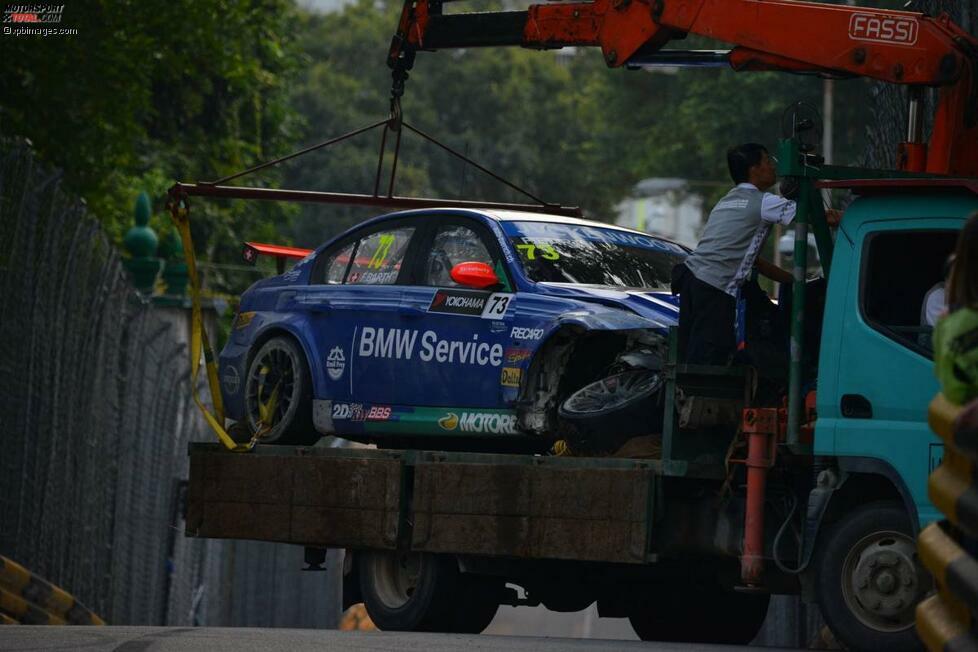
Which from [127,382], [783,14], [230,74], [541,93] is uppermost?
[541,93]

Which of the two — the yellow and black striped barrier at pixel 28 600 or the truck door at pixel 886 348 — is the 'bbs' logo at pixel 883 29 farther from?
the yellow and black striped barrier at pixel 28 600

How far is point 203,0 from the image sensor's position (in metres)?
29.2

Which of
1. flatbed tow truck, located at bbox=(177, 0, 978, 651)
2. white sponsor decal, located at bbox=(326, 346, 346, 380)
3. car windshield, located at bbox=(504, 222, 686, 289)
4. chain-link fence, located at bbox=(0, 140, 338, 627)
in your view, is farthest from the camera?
chain-link fence, located at bbox=(0, 140, 338, 627)

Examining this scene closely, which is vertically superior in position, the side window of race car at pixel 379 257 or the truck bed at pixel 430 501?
the side window of race car at pixel 379 257

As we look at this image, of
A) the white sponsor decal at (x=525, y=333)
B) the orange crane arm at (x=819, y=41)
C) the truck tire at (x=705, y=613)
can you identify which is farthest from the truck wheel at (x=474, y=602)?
the orange crane arm at (x=819, y=41)

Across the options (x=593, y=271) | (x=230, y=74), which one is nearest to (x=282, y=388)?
(x=593, y=271)

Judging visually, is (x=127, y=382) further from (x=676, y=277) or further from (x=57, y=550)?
(x=676, y=277)

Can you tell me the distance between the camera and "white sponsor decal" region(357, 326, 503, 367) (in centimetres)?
1209

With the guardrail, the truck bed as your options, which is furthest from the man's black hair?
the guardrail

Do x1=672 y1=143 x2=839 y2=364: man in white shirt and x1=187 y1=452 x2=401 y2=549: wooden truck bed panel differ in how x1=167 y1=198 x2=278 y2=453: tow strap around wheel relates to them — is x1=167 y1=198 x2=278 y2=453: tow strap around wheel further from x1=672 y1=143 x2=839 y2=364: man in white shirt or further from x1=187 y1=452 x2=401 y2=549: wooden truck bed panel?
x1=672 y1=143 x2=839 y2=364: man in white shirt

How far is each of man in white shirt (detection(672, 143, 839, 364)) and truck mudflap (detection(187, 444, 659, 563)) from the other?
2.21ft

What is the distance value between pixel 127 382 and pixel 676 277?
1104 cm

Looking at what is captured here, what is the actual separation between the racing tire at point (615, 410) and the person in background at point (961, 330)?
4.63m

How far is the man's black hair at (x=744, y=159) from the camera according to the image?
36.3ft
